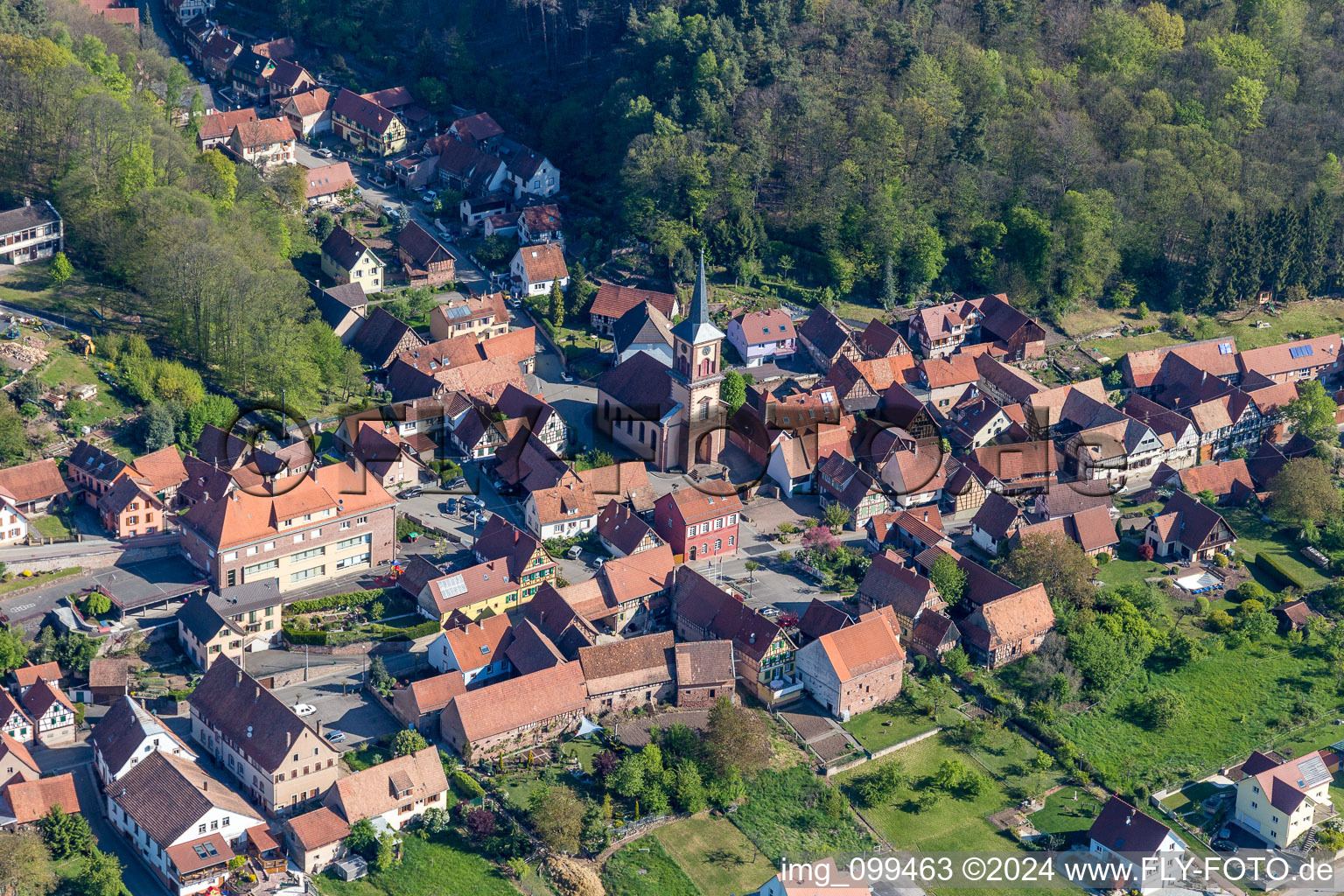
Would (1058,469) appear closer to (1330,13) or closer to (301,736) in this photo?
(301,736)

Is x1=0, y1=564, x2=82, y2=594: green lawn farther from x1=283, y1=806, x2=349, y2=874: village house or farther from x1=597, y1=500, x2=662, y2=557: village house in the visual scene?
x1=597, y1=500, x2=662, y2=557: village house

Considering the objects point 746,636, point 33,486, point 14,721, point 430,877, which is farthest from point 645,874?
point 33,486

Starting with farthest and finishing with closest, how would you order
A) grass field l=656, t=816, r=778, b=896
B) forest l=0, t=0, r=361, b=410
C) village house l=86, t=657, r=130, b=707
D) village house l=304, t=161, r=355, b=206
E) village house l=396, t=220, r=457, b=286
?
village house l=304, t=161, r=355, b=206 → village house l=396, t=220, r=457, b=286 → forest l=0, t=0, r=361, b=410 → village house l=86, t=657, r=130, b=707 → grass field l=656, t=816, r=778, b=896

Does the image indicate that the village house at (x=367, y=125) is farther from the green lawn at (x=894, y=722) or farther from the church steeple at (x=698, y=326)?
the green lawn at (x=894, y=722)

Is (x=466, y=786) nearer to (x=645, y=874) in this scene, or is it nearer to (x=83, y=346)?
(x=645, y=874)

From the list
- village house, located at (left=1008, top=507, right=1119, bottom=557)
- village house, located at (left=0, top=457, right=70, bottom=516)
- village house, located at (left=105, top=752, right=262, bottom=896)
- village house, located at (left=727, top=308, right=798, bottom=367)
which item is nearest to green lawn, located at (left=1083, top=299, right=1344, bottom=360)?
village house, located at (left=727, top=308, right=798, bottom=367)
